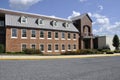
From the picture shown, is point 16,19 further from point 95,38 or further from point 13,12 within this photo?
point 95,38

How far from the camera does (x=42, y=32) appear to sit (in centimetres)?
4350

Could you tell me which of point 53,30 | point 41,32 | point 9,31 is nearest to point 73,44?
point 53,30

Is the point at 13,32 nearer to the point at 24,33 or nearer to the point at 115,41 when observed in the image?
the point at 24,33

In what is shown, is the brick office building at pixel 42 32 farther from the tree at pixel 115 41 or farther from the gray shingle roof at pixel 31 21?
the tree at pixel 115 41

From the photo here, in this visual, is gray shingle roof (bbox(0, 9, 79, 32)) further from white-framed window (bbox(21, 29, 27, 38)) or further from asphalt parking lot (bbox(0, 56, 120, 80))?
asphalt parking lot (bbox(0, 56, 120, 80))

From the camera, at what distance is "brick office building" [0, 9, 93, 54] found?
127 feet

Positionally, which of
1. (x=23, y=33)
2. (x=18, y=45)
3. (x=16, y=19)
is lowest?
(x=18, y=45)

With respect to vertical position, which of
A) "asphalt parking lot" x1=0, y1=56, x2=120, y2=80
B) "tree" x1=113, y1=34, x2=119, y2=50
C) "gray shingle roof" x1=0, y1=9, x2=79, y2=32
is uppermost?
"gray shingle roof" x1=0, y1=9, x2=79, y2=32

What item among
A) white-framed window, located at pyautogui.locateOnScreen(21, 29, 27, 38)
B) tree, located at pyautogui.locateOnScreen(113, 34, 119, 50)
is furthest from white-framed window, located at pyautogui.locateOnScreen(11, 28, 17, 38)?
tree, located at pyautogui.locateOnScreen(113, 34, 119, 50)

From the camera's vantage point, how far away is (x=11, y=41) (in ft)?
125

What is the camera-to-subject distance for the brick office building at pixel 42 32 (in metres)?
38.8

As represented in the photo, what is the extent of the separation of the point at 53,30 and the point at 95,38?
19909 millimetres

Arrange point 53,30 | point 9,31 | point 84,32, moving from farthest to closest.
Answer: point 84,32, point 53,30, point 9,31

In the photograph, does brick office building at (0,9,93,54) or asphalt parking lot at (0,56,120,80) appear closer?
asphalt parking lot at (0,56,120,80)
